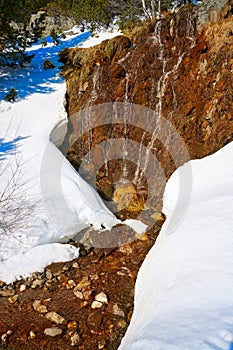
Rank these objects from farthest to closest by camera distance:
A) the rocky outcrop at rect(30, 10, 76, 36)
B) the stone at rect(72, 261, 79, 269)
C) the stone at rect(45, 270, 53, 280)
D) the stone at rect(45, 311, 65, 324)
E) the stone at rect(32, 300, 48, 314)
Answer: the rocky outcrop at rect(30, 10, 76, 36) < the stone at rect(72, 261, 79, 269) < the stone at rect(45, 270, 53, 280) < the stone at rect(32, 300, 48, 314) < the stone at rect(45, 311, 65, 324)

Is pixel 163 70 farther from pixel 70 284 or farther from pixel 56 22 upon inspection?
pixel 56 22

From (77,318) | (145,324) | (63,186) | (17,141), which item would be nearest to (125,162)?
(63,186)

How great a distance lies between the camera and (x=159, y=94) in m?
8.69

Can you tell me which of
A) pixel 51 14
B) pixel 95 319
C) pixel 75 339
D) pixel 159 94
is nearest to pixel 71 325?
pixel 75 339

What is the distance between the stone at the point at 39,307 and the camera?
4.91 m

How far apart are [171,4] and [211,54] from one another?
7441 mm

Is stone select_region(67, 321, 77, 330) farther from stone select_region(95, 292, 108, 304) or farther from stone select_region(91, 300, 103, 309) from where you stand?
stone select_region(95, 292, 108, 304)

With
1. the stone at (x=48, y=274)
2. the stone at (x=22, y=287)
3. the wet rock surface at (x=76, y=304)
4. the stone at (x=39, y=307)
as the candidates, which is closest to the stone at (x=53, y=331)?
the wet rock surface at (x=76, y=304)

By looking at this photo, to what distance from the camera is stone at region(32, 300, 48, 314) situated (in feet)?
16.1

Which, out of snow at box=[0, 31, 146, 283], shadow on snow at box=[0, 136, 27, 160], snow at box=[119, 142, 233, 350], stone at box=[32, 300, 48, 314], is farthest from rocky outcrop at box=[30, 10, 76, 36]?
stone at box=[32, 300, 48, 314]

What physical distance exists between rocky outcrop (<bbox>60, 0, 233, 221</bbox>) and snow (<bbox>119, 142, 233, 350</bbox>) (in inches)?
67.6

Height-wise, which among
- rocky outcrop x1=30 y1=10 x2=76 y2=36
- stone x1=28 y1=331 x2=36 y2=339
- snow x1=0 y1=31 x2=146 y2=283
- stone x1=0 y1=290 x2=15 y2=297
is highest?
rocky outcrop x1=30 y1=10 x2=76 y2=36

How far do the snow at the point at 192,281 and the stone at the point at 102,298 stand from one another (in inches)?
22.0

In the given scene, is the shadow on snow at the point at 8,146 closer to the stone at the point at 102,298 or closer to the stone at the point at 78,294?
the stone at the point at 78,294
